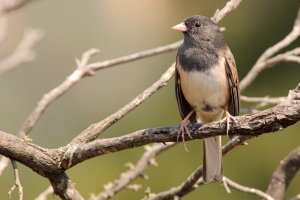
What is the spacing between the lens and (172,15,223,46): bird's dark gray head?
409cm

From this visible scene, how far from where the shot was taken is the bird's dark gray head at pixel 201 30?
161 inches

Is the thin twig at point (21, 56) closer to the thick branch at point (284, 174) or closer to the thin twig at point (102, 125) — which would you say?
the thin twig at point (102, 125)

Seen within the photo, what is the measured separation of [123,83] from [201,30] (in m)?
6.03

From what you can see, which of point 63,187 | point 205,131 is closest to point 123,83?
point 63,187

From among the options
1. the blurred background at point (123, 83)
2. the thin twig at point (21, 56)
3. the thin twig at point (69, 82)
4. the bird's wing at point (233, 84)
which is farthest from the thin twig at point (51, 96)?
the blurred background at point (123, 83)

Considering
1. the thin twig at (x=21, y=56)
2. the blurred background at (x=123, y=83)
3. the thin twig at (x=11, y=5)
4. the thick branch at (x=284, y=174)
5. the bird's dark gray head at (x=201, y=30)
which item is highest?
the thin twig at (x=11, y=5)

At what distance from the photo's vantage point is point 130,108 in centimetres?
346

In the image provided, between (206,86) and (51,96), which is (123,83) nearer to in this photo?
(51,96)

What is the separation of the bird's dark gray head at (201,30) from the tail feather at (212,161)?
508 mm

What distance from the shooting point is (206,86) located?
12.6 feet

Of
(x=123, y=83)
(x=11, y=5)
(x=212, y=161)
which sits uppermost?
(x=11, y=5)

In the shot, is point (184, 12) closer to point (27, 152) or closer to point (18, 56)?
point (18, 56)

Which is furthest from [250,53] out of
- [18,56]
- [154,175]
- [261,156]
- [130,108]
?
[130,108]

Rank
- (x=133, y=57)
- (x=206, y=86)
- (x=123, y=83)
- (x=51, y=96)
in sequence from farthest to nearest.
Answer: (x=123, y=83) → (x=133, y=57) → (x=51, y=96) → (x=206, y=86)
